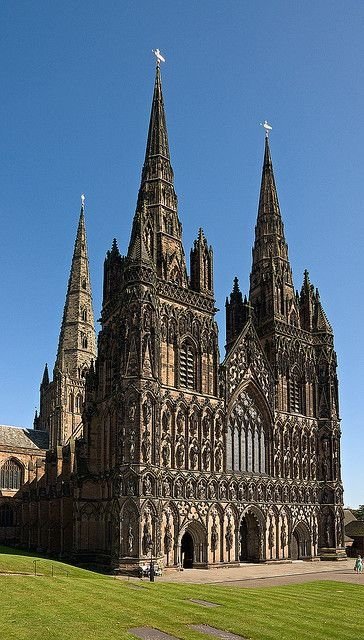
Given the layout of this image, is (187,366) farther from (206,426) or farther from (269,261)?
(269,261)

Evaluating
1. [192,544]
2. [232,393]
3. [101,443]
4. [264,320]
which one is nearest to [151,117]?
[264,320]

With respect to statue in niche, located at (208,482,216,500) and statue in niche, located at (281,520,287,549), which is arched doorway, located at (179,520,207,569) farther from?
statue in niche, located at (281,520,287,549)

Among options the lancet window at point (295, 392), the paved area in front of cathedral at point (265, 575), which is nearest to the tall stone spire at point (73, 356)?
the lancet window at point (295, 392)

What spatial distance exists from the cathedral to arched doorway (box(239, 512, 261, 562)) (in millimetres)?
104

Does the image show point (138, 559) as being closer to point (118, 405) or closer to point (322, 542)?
point (118, 405)

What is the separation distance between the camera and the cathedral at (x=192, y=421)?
153 feet

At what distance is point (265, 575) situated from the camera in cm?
4425

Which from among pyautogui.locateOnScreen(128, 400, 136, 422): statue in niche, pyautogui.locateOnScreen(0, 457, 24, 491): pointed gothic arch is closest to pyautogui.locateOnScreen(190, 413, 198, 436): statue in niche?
pyautogui.locateOnScreen(128, 400, 136, 422): statue in niche

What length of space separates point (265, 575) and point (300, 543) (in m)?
15.9

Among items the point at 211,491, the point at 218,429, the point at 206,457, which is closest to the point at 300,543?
the point at 211,491

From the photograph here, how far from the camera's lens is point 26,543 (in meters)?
66.0

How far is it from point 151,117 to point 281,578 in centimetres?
4226

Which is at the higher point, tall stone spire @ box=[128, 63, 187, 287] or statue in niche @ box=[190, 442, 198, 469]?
tall stone spire @ box=[128, 63, 187, 287]

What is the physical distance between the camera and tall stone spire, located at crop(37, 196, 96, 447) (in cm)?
8994
